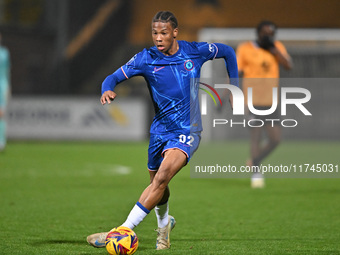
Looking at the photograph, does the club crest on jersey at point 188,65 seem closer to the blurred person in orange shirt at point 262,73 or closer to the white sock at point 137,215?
the white sock at point 137,215

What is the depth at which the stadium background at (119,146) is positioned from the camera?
6.27m

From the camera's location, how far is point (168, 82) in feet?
17.8

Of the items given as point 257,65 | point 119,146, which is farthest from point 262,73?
point 119,146

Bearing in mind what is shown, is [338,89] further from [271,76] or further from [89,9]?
[271,76]

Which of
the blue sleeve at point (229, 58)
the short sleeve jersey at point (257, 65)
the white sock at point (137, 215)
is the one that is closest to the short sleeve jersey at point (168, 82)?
the blue sleeve at point (229, 58)

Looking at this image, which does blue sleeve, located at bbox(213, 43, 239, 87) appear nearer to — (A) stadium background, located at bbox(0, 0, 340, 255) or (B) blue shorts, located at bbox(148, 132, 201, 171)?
(B) blue shorts, located at bbox(148, 132, 201, 171)

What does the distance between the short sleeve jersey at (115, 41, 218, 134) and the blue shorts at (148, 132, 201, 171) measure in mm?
46

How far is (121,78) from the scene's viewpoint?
539 centimetres

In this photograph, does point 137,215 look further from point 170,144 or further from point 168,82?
point 168,82

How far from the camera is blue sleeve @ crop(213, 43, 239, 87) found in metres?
5.76

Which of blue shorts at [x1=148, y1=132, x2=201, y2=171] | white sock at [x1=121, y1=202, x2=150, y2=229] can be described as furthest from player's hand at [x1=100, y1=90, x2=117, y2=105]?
white sock at [x1=121, y1=202, x2=150, y2=229]

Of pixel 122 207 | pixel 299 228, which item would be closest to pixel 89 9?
pixel 122 207

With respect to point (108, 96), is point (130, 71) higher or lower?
higher

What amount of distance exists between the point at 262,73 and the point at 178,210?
10.3ft
